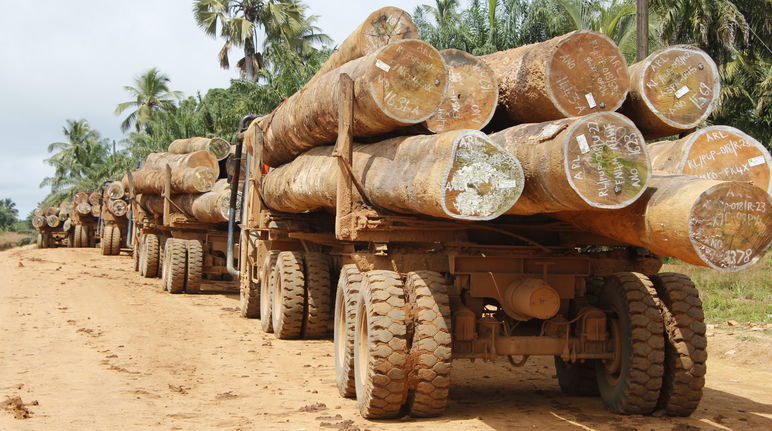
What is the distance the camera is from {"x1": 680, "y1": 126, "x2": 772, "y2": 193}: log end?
5.29 metres

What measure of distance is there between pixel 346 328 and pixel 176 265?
31.9 feet

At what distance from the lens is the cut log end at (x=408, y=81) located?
593 centimetres

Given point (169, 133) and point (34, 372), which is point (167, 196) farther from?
point (169, 133)

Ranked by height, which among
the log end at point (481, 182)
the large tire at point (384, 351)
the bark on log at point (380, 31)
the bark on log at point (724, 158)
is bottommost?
the large tire at point (384, 351)

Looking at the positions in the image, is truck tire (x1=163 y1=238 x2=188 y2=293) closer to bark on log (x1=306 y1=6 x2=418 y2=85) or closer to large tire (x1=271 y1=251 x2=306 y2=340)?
large tire (x1=271 y1=251 x2=306 y2=340)

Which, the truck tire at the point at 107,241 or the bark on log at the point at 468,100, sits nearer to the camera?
the bark on log at the point at 468,100

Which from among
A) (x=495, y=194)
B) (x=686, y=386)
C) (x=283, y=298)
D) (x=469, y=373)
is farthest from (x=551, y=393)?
(x=283, y=298)

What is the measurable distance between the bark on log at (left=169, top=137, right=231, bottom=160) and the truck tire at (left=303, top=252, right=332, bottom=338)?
7.14 m

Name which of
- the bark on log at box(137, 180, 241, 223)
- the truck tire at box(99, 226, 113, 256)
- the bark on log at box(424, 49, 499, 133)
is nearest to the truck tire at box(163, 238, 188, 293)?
the bark on log at box(137, 180, 241, 223)

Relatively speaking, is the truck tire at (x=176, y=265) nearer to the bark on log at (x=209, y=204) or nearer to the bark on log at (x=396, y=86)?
the bark on log at (x=209, y=204)

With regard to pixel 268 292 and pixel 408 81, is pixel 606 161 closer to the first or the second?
pixel 408 81

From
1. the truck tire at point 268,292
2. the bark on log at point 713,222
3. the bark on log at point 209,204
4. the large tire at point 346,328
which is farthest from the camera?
the bark on log at point 209,204

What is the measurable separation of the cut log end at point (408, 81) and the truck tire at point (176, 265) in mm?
10427

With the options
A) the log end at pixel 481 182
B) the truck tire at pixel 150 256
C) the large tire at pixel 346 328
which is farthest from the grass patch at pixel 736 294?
the truck tire at pixel 150 256
